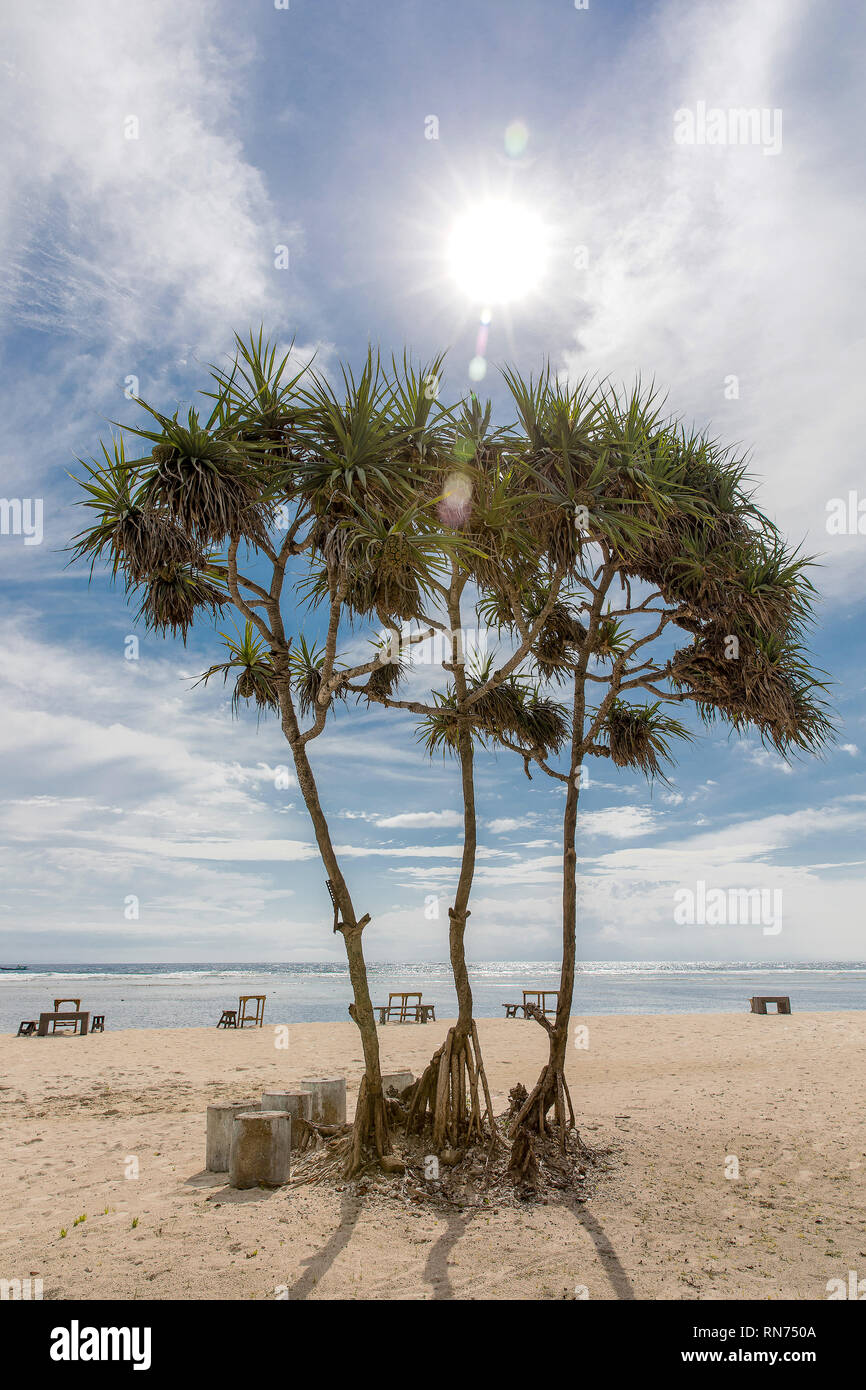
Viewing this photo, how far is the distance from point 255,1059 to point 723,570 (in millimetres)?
13629

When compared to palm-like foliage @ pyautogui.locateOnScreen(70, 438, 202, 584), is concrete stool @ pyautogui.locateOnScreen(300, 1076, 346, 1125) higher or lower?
lower

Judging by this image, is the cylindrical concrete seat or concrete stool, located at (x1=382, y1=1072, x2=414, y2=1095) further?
concrete stool, located at (x1=382, y1=1072, x2=414, y2=1095)

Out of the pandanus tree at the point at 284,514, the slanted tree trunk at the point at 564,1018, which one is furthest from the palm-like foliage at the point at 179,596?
the slanted tree trunk at the point at 564,1018

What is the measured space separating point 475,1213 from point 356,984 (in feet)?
6.56

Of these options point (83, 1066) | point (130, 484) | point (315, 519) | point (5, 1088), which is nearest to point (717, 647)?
point (315, 519)

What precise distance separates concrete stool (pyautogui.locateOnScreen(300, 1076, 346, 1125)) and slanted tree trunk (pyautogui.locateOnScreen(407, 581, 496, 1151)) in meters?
1.11

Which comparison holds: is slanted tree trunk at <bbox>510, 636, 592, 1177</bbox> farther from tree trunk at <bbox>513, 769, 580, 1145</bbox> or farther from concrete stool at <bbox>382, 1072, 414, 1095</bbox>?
concrete stool at <bbox>382, 1072, 414, 1095</bbox>

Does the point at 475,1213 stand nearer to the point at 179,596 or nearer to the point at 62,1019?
the point at 179,596

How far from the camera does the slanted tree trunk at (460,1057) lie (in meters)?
7.38

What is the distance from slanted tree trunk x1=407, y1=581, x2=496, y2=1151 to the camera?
7383 mm

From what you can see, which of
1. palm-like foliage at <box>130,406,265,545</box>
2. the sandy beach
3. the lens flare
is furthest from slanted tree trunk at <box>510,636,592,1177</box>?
palm-like foliage at <box>130,406,265,545</box>

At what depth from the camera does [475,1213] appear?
6.25 metres

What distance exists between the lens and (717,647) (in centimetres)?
898
